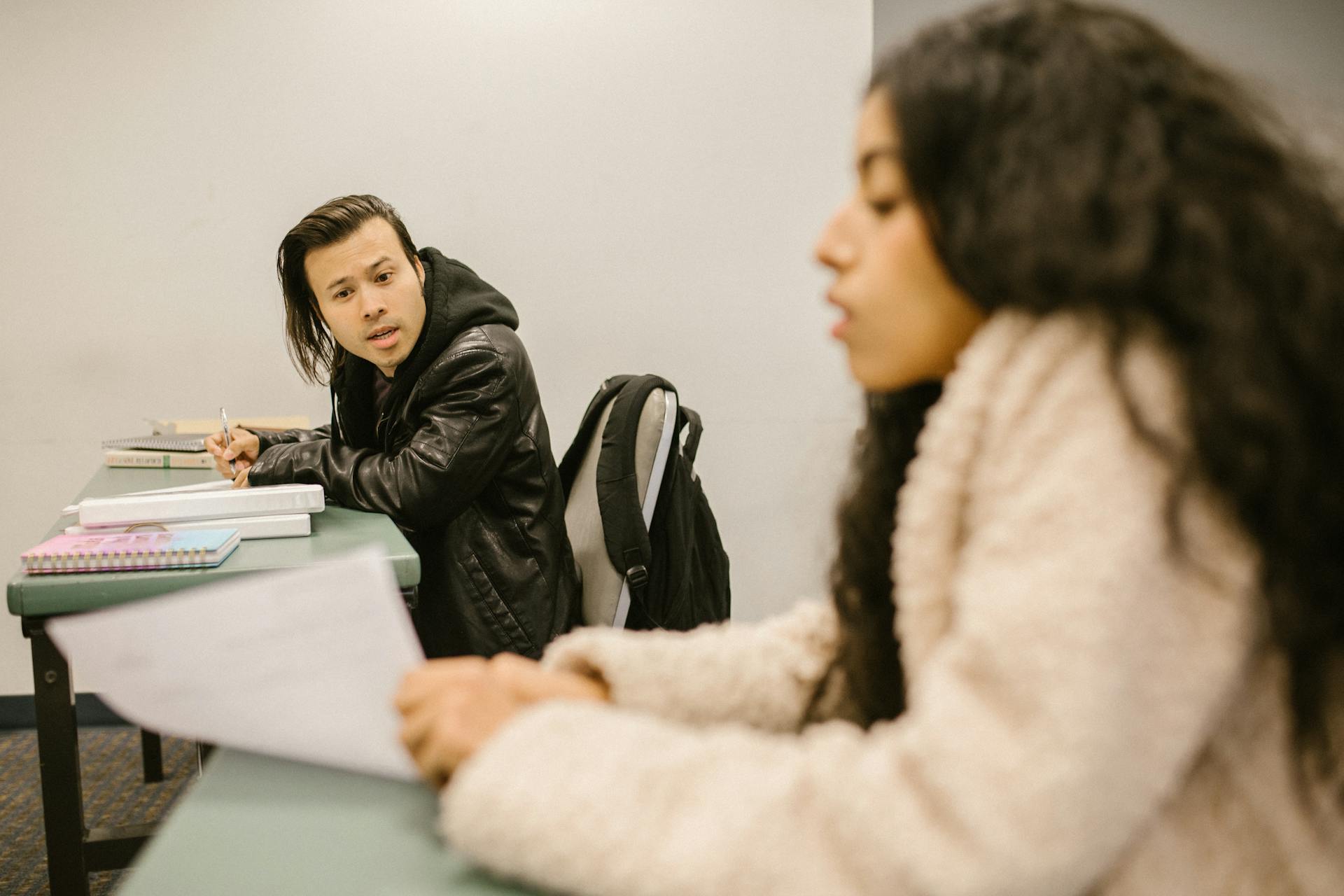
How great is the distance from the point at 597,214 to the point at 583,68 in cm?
39

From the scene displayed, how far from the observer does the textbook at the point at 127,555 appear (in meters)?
1.19

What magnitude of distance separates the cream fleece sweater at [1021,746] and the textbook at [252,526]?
105 centimetres

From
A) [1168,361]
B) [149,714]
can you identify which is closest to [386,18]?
[149,714]

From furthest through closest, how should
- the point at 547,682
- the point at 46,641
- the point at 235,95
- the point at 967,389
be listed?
the point at 235,95 → the point at 46,641 → the point at 547,682 → the point at 967,389

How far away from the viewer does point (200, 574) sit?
46.4 inches

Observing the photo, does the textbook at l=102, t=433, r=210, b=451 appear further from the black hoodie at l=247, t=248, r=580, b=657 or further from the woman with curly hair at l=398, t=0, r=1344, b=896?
the woman with curly hair at l=398, t=0, r=1344, b=896

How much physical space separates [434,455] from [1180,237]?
137 cm

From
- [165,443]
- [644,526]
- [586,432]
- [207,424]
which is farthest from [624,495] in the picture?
[207,424]

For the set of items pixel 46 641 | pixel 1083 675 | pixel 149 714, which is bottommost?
pixel 46 641

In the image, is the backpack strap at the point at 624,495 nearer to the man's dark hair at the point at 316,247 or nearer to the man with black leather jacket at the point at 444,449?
the man with black leather jacket at the point at 444,449

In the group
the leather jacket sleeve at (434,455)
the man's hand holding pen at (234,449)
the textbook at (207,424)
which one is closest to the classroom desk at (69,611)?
the leather jacket sleeve at (434,455)

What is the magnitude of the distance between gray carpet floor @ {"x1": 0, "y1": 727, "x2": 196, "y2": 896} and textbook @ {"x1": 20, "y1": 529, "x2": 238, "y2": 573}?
91 cm

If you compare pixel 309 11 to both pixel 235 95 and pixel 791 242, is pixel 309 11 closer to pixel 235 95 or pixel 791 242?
pixel 235 95

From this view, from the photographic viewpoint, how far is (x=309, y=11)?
264 centimetres
